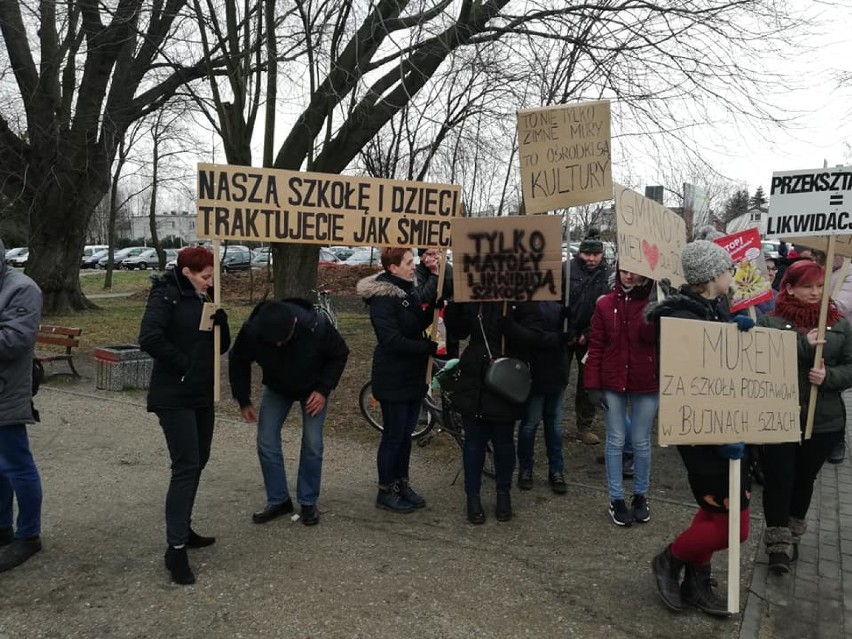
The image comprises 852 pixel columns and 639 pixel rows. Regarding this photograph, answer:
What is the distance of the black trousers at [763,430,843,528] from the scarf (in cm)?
63

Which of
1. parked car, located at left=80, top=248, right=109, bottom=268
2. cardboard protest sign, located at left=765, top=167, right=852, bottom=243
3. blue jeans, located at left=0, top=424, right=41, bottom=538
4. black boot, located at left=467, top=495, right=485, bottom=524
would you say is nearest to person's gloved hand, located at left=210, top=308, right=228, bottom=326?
blue jeans, located at left=0, top=424, right=41, bottom=538

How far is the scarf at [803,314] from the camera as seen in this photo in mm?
3951

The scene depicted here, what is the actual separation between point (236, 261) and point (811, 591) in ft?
106

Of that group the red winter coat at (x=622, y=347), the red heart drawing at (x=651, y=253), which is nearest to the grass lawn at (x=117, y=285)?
the red winter coat at (x=622, y=347)

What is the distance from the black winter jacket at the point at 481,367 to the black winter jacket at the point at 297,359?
0.83 meters

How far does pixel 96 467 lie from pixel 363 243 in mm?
3064

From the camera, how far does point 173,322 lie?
3828mm

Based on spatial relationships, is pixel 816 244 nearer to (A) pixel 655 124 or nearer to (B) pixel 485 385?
(B) pixel 485 385

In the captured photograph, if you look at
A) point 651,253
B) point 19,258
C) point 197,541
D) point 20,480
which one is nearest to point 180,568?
point 197,541

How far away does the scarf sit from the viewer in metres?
3.95

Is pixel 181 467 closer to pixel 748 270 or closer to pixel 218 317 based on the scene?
pixel 218 317

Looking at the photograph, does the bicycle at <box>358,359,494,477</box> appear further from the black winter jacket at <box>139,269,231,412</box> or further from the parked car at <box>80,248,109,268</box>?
the parked car at <box>80,248,109,268</box>

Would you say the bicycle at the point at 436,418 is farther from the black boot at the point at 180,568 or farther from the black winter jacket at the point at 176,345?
the black boot at the point at 180,568

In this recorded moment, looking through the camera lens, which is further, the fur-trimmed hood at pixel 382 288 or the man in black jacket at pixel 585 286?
the man in black jacket at pixel 585 286
